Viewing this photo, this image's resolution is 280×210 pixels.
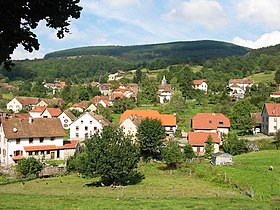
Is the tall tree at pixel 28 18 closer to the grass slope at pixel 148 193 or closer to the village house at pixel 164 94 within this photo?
the grass slope at pixel 148 193

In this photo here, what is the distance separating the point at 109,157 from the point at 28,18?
2430 cm

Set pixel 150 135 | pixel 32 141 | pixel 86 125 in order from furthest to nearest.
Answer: pixel 86 125 < pixel 32 141 < pixel 150 135

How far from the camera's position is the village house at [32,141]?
47.7 m

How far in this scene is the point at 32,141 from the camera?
1943 inches

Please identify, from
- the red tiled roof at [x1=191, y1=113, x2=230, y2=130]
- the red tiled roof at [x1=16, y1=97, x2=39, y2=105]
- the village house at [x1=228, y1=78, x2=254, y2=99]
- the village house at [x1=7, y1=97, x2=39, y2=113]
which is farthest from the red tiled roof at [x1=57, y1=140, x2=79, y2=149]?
the village house at [x1=228, y1=78, x2=254, y2=99]

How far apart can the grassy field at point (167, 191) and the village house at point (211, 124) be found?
18.9 meters

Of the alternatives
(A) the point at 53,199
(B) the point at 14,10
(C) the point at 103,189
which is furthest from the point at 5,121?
(B) the point at 14,10

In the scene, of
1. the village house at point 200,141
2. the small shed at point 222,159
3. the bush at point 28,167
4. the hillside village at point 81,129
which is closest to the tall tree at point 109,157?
the hillside village at point 81,129

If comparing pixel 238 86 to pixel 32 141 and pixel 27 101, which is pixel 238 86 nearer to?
pixel 27 101

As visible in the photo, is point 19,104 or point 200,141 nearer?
point 200,141

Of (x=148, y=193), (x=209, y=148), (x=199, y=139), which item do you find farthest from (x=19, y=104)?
(x=148, y=193)

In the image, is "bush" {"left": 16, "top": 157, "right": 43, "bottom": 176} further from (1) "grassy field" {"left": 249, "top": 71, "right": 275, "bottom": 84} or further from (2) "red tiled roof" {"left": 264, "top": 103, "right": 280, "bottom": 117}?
(1) "grassy field" {"left": 249, "top": 71, "right": 275, "bottom": 84}

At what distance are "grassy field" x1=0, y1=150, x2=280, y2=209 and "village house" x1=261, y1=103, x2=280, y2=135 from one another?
2250 centimetres

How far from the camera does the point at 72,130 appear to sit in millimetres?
65500
